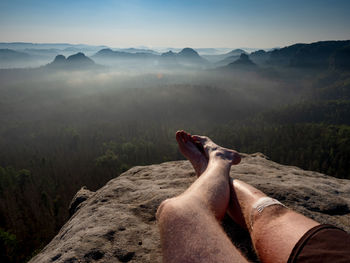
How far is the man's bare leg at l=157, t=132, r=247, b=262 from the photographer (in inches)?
58.4

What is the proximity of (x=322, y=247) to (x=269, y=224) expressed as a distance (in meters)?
0.60

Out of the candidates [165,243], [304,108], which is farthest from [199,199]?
[304,108]

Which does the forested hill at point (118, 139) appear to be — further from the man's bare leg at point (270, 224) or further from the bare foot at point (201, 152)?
the man's bare leg at point (270, 224)

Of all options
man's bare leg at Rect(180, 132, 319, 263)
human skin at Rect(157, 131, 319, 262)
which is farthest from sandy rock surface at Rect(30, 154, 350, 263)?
human skin at Rect(157, 131, 319, 262)

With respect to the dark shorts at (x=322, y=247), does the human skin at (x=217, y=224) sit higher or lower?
lower

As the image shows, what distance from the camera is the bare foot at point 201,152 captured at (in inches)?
147

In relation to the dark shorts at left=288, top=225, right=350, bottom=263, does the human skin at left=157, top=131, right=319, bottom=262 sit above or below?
below

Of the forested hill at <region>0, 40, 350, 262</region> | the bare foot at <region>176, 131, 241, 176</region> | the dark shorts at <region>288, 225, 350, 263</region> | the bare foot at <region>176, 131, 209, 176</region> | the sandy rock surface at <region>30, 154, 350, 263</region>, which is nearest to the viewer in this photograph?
the dark shorts at <region>288, 225, 350, 263</region>

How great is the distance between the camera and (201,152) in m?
4.48

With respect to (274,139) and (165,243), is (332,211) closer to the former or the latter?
(165,243)

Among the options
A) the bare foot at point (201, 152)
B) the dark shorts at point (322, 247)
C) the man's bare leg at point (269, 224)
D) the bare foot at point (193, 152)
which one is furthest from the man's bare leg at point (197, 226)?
the bare foot at point (193, 152)

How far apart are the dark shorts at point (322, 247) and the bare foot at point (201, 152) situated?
202 centimetres

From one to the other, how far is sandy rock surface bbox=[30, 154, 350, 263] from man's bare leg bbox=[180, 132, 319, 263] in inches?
13.1

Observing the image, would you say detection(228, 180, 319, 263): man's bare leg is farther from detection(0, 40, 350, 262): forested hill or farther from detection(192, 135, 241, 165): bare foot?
detection(0, 40, 350, 262): forested hill
